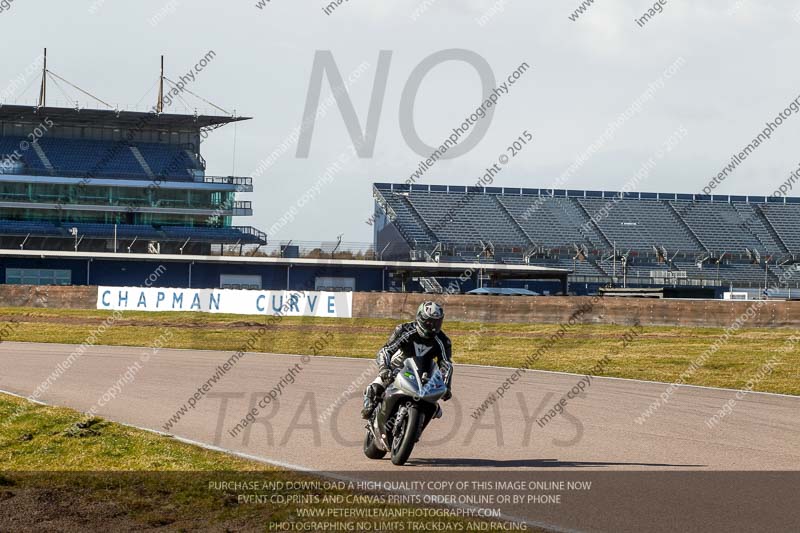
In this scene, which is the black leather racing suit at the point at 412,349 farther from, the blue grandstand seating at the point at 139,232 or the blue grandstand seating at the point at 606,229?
the blue grandstand seating at the point at 139,232

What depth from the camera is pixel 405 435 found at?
10414mm

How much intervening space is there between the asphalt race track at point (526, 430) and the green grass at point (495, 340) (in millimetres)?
2546

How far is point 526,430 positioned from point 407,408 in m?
3.38

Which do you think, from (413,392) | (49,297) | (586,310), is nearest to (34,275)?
A: (49,297)

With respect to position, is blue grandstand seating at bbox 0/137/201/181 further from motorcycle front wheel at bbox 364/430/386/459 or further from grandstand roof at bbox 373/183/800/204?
motorcycle front wheel at bbox 364/430/386/459

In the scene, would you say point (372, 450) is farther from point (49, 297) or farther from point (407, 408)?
point (49, 297)

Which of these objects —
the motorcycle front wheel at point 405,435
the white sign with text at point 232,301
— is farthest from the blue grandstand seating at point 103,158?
the motorcycle front wheel at point 405,435

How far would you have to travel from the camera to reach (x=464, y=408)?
15859mm

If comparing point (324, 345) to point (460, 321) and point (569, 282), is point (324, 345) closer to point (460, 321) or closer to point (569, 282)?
point (460, 321)

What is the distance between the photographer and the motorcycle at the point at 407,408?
1030cm

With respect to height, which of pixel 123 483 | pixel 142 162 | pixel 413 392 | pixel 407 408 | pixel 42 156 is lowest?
pixel 123 483

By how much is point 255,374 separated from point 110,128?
2638 inches

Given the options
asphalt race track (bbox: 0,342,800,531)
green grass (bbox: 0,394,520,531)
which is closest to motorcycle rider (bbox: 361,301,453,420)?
asphalt race track (bbox: 0,342,800,531)

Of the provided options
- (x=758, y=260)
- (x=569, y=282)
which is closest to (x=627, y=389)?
(x=569, y=282)
